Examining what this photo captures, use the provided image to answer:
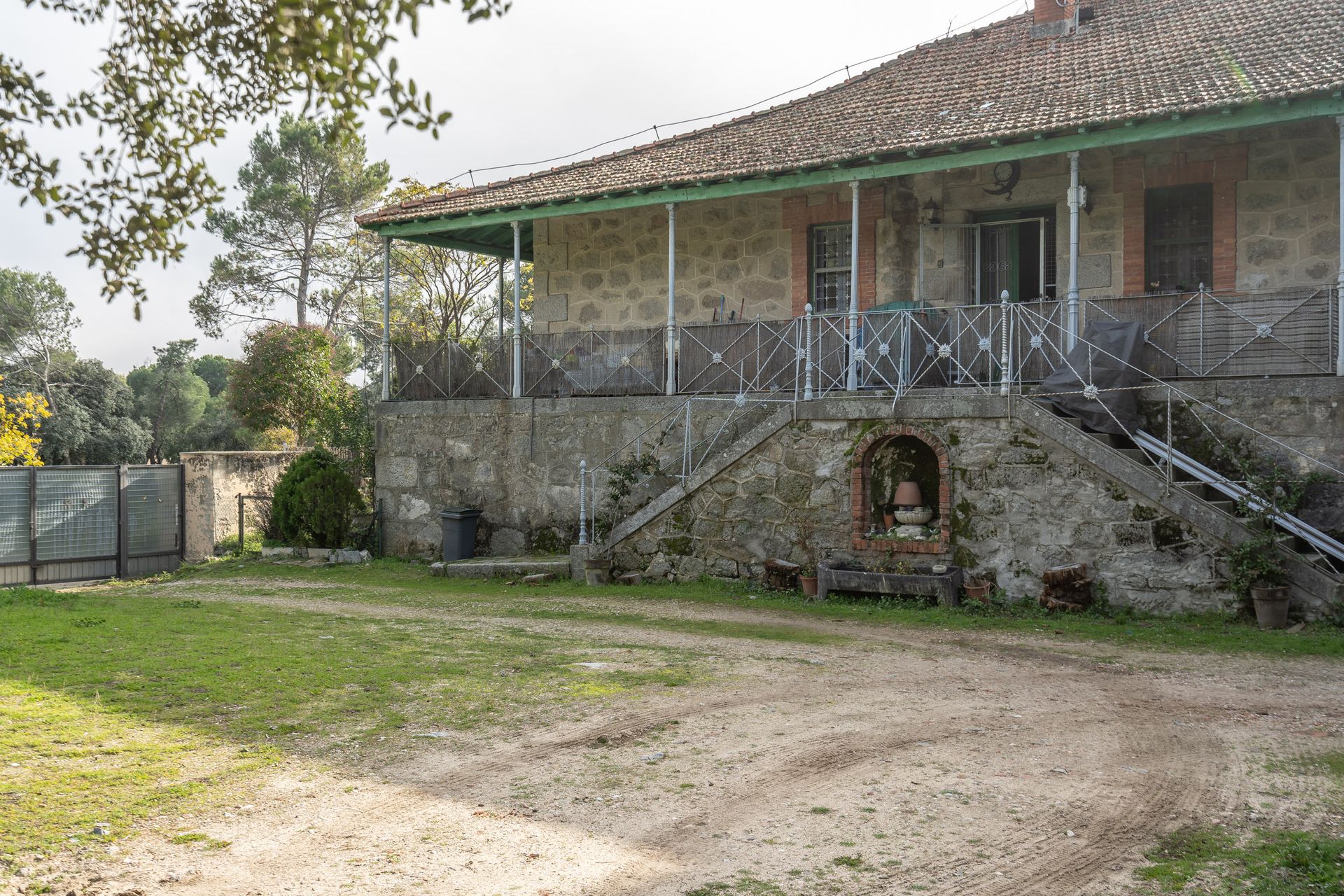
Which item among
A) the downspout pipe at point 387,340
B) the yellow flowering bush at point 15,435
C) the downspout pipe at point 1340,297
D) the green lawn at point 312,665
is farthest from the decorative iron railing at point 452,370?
the downspout pipe at point 1340,297

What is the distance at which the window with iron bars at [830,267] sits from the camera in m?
15.1

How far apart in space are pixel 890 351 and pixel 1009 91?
3763 mm

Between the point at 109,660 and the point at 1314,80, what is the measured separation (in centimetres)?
1131

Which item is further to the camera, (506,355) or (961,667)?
(506,355)

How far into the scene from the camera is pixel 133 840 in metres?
4.18

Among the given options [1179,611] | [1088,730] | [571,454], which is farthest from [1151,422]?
[571,454]

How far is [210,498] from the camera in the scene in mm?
18922

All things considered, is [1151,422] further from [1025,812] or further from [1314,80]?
[1025,812]

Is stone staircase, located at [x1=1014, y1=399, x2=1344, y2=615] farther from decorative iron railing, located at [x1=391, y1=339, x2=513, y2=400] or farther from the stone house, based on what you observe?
decorative iron railing, located at [x1=391, y1=339, x2=513, y2=400]

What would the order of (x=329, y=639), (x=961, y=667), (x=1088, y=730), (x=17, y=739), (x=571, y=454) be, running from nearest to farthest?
(x=17, y=739), (x=1088, y=730), (x=961, y=667), (x=329, y=639), (x=571, y=454)

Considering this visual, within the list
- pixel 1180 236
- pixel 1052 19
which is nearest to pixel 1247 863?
pixel 1180 236

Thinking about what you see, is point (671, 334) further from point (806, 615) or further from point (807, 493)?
point (806, 615)

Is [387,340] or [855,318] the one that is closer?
[855,318]

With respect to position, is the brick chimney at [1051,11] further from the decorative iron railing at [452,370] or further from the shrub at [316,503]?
the shrub at [316,503]
